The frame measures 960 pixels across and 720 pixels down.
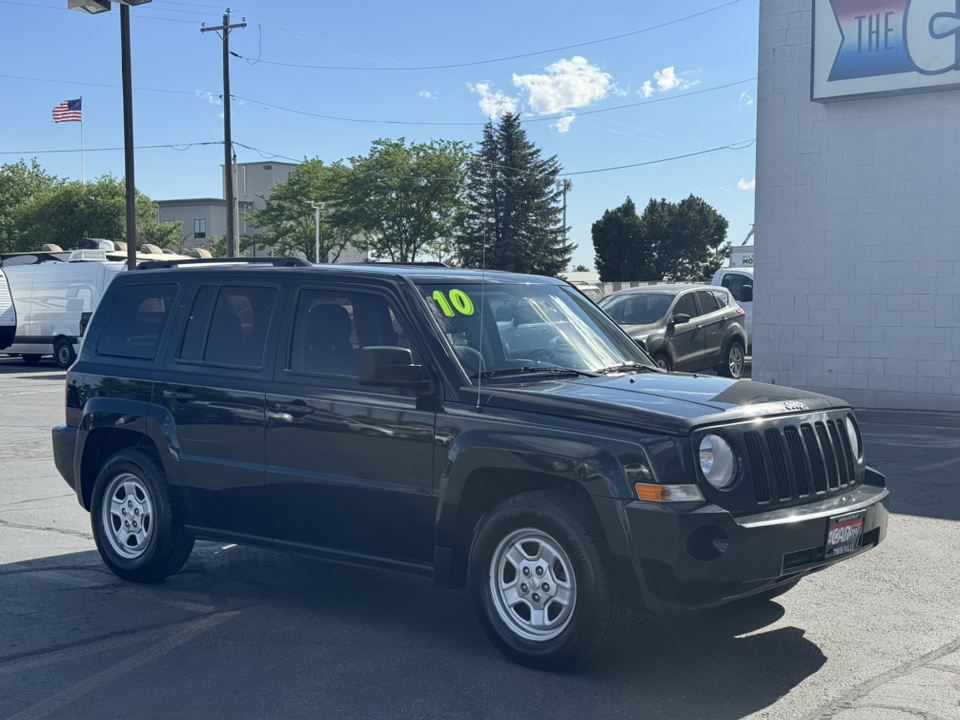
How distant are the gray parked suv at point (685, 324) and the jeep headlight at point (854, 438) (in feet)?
36.9

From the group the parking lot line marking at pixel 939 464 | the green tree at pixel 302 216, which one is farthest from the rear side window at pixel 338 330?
the green tree at pixel 302 216

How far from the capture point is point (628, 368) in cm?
589

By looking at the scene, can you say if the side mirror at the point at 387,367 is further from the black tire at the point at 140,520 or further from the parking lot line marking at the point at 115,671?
the black tire at the point at 140,520

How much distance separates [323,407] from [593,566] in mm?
1744

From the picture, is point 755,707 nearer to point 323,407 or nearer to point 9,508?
point 323,407

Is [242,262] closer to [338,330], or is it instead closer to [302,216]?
[338,330]

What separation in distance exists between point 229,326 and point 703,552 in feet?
10.2

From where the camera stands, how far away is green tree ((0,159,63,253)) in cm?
6750

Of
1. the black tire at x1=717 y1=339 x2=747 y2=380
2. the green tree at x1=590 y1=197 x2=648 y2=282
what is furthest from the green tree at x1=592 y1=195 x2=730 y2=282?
the black tire at x1=717 y1=339 x2=747 y2=380

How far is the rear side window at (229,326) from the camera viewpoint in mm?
6098

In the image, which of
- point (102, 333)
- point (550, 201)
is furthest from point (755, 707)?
point (550, 201)

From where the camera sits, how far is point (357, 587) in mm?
6438

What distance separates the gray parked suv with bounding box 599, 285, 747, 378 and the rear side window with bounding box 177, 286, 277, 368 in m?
11.1

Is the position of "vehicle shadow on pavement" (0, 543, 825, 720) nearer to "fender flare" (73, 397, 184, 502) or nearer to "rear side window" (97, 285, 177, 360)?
"fender flare" (73, 397, 184, 502)
